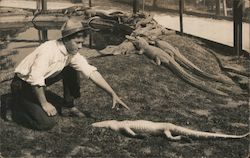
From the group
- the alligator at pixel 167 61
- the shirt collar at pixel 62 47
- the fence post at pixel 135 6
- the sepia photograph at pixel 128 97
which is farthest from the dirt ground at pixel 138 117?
the fence post at pixel 135 6

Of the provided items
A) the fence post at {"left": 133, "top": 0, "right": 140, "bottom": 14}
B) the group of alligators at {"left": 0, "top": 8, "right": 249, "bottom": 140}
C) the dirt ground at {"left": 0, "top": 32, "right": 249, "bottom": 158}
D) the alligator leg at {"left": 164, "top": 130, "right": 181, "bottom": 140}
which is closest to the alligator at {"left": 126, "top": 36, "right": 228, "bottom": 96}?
the group of alligators at {"left": 0, "top": 8, "right": 249, "bottom": 140}

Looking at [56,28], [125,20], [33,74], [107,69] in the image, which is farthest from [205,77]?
[56,28]

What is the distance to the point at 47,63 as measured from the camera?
5750 millimetres

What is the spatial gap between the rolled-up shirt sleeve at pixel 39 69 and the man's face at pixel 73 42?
273mm

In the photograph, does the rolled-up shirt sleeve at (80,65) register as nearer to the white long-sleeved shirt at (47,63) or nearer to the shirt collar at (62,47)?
the white long-sleeved shirt at (47,63)

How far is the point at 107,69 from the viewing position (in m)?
7.73

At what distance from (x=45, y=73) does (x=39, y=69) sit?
0.20 meters

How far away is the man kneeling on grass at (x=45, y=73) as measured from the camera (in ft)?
18.7

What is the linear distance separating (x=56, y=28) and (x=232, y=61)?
482cm

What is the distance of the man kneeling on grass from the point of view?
570cm

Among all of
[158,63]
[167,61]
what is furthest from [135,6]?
[158,63]

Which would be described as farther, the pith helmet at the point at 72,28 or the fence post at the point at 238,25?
the fence post at the point at 238,25

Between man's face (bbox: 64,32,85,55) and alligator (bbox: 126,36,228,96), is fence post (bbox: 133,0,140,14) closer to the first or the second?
alligator (bbox: 126,36,228,96)

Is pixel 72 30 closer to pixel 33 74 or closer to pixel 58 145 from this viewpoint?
pixel 33 74
